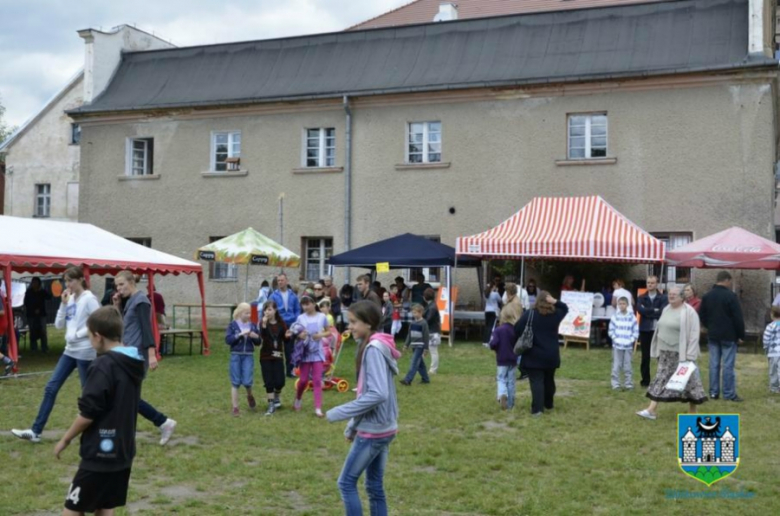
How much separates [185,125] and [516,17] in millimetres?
9785

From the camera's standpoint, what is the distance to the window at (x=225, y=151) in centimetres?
2459

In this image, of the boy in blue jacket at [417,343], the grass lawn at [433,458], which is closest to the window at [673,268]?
the grass lawn at [433,458]

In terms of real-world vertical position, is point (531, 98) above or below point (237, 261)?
above

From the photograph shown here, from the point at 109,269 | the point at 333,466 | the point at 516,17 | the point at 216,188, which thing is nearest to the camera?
the point at 333,466

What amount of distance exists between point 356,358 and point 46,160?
38315 millimetres

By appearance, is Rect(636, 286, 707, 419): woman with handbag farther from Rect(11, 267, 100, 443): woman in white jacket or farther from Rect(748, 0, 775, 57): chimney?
Rect(748, 0, 775, 57): chimney

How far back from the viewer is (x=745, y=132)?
19.5 metres

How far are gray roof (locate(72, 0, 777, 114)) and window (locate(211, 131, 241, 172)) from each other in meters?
1.00

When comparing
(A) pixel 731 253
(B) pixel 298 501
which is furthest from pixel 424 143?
(B) pixel 298 501

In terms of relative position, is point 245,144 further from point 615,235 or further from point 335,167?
point 615,235

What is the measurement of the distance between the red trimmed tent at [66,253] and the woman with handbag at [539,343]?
744 cm

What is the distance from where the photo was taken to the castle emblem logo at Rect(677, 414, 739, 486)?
23.8 ft

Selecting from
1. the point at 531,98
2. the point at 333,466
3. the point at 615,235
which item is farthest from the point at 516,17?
the point at 333,466

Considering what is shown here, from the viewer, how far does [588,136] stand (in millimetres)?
21188
